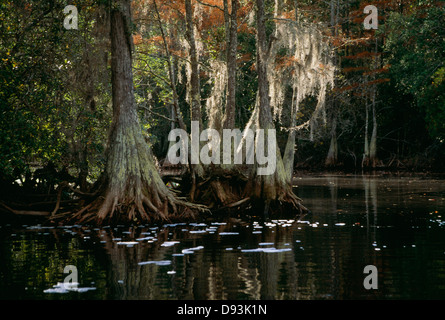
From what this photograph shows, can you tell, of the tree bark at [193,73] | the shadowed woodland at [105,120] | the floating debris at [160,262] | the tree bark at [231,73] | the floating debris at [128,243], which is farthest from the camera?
the tree bark at [193,73]

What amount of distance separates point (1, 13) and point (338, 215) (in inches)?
412

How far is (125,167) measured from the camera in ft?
51.5

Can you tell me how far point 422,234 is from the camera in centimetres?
1312

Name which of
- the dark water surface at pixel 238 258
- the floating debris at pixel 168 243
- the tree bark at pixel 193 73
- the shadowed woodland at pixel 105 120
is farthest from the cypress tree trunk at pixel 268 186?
the floating debris at pixel 168 243

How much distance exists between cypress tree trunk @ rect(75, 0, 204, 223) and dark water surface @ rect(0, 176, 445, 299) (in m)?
0.61

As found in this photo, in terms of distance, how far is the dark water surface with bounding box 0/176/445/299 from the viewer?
7.99 metres

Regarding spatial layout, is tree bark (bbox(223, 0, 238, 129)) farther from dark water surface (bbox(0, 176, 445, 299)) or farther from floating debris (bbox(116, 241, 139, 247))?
floating debris (bbox(116, 241, 139, 247))

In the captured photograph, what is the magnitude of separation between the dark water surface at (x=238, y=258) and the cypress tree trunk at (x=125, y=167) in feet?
2.01

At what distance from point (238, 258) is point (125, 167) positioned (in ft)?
20.1

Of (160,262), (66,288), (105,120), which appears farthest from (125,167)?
(66,288)

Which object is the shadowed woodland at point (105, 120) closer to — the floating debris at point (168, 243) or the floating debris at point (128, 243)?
the floating debris at point (128, 243)

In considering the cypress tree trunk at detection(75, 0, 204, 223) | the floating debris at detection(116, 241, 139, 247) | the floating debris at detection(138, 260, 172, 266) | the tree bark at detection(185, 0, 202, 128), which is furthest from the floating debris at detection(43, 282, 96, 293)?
the tree bark at detection(185, 0, 202, 128)

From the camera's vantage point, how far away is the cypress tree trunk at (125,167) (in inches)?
609

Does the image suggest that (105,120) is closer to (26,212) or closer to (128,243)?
(26,212)
